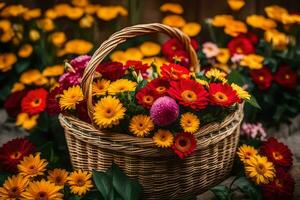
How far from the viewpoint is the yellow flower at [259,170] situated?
5.06ft

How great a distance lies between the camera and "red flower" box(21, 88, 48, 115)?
1.79 meters

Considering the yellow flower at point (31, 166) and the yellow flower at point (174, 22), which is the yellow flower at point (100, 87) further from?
the yellow flower at point (174, 22)

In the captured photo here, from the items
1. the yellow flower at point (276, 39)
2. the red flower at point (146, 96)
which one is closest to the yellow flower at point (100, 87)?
the red flower at point (146, 96)

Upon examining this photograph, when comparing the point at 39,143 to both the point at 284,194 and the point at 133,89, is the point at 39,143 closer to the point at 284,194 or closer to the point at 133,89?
the point at 133,89

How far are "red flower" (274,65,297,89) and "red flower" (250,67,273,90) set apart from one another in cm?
6

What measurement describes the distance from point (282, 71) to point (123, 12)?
2.74ft

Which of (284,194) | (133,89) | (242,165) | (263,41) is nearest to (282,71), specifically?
(263,41)

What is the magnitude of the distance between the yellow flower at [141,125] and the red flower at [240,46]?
0.95m

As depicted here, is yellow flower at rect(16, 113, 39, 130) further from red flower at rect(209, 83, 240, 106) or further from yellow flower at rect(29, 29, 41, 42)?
red flower at rect(209, 83, 240, 106)

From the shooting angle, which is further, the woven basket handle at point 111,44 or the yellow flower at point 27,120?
the yellow flower at point 27,120

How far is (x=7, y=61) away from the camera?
236cm

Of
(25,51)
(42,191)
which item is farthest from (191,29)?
(42,191)

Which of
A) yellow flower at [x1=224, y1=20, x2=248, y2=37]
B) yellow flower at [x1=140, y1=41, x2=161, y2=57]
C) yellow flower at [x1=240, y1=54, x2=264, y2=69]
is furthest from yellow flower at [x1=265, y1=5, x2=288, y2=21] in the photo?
yellow flower at [x1=140, y1=41, x2=161, y2=57]

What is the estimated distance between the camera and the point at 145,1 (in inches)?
106
